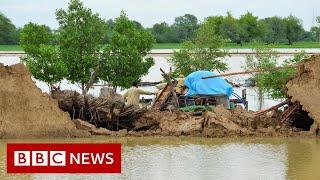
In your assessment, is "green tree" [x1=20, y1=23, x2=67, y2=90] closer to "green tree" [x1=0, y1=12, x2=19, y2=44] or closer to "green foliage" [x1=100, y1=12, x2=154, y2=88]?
"green foliage" [x1=100, y1=12, x2=154, y2=88]

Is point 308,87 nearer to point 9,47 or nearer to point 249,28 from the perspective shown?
point 9,47

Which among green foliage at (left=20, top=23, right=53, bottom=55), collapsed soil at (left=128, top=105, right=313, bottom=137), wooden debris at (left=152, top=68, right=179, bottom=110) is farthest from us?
green foliage at (left=20, top=23, right=53, bottom=55)

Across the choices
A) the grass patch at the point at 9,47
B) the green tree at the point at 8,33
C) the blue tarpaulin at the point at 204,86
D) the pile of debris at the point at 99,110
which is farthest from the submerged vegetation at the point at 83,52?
the green tree at the point at 8,33

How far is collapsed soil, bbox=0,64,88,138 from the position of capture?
22.8 meters

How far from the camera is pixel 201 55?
40.5 m

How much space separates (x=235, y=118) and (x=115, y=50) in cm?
917

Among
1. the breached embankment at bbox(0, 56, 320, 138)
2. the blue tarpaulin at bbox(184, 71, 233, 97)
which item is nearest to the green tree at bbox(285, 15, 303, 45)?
the blue tarpaulin at bbox(184, 71, 233, 97)

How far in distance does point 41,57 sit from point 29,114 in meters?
8.77

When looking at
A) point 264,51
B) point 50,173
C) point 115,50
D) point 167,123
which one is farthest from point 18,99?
point 264,51

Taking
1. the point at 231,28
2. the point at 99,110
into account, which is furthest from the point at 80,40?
the point at 231,28

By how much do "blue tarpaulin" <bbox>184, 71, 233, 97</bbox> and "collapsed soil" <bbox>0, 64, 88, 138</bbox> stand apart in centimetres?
495

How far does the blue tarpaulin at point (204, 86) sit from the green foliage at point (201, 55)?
477 inches

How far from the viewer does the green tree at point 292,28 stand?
99.0 m

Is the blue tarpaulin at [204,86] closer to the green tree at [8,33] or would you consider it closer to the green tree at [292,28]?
the green tree at [8,33]
